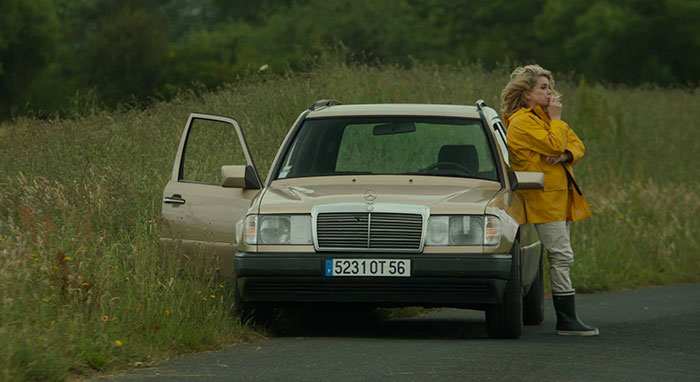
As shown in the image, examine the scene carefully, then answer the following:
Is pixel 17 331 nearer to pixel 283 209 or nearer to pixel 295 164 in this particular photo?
pixel 283 209

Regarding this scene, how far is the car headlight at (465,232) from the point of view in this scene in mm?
8930

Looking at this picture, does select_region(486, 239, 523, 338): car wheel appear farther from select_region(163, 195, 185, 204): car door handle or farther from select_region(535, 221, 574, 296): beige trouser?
select_region(163, 195, 185, 204): car door handle

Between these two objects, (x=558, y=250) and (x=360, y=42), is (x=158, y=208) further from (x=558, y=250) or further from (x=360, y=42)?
(x=360, y=42)

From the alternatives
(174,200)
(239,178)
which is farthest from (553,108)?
(174,200)

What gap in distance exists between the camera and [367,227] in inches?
355

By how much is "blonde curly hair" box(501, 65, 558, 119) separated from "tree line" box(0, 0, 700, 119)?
48.7 m

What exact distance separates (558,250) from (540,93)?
1.25m

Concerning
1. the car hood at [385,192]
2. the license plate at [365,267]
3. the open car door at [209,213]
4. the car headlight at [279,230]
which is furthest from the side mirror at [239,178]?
the license plate at [365,267]

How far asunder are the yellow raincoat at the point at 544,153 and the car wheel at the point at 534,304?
1.24 meters

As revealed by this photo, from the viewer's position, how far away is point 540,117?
10297mm

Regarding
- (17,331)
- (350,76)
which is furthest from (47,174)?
(350,76)

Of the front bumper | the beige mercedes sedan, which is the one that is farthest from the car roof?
the front bumper

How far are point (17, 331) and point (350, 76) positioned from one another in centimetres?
1687

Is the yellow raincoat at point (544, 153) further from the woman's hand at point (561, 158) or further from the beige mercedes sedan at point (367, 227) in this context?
the beige mercedes sedan at point (367, 227)
